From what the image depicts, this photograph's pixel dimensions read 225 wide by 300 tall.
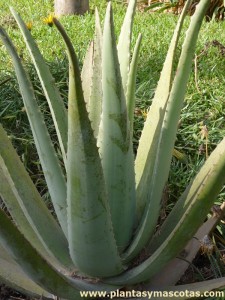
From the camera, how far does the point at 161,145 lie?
1.27 metres

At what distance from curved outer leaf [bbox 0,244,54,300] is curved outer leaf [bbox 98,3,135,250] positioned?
0.24 meters

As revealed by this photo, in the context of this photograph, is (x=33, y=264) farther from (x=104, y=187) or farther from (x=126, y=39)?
(x=126, y=39)

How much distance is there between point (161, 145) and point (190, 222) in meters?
0.22

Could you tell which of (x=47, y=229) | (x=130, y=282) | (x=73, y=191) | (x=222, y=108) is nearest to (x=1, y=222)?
(x=73, y=191)

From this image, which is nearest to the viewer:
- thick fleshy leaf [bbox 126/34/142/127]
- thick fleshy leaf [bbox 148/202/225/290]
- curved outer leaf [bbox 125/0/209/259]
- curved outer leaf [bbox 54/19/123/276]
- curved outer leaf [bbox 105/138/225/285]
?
curved outer leaf [bbox 54/19/123/276]

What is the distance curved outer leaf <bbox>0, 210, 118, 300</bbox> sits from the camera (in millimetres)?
1044

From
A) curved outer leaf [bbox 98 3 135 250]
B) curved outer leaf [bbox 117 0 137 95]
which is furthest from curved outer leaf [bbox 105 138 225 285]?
curved outer leaf [bbox 117 0 137 95]

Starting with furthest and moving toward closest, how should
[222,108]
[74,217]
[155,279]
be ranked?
[222,108]
[155,279]
[74,217]

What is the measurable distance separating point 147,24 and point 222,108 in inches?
89.1

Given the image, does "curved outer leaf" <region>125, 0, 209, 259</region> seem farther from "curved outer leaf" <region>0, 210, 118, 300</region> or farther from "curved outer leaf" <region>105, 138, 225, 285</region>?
"curved outer leaf" <region>0, 210, 118, 300</region>

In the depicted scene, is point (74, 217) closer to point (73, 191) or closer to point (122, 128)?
point (73, 191)

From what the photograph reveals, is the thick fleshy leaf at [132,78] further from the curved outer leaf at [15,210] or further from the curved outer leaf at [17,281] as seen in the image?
the curved outer leaf at [17,281]

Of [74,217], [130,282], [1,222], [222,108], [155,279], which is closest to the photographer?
[1,222]

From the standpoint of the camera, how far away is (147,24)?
4707 mm
